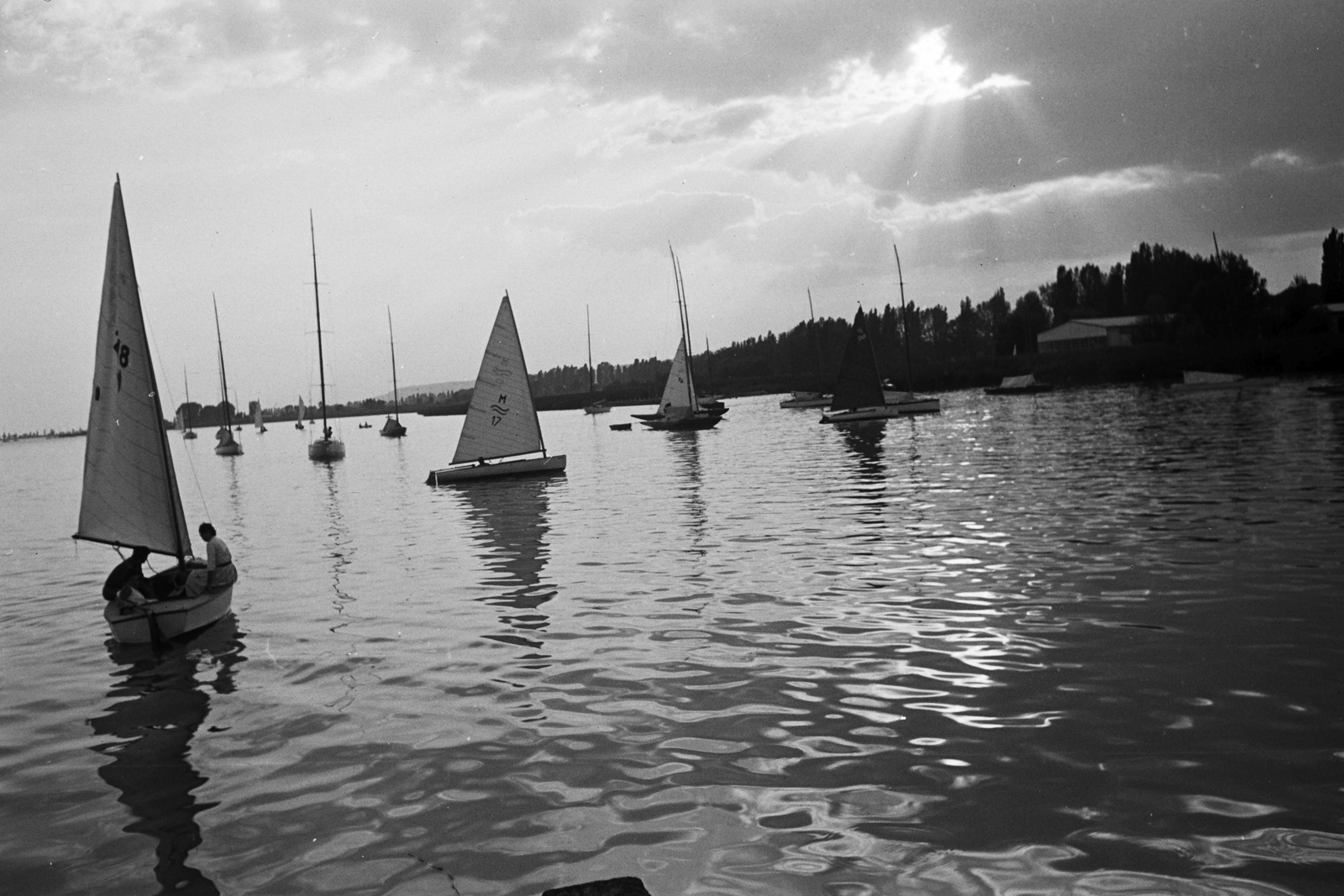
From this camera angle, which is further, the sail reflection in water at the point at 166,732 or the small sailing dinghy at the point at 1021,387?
the small sailing dinghy at the point at 1021,387

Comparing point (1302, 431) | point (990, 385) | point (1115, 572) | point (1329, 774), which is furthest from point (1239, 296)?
point (1329, 774)

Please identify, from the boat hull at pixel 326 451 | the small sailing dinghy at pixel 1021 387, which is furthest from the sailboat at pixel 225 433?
the small sailing dinghy at pixel 1021 387

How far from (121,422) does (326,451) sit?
61007 mm

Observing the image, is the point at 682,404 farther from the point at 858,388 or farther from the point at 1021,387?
the point at 1021,387

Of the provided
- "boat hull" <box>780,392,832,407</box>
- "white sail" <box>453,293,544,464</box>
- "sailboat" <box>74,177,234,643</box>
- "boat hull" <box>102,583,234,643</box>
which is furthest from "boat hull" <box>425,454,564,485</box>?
"boat hull" <box>780,392,832,407</box>

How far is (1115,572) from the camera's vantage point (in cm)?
1639

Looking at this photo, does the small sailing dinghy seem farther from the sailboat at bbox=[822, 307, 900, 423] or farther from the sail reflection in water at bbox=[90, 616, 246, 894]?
the sail reflection in water at bbox=[90, 616, 246, 894]

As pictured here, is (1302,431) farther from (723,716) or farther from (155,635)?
(155,635)

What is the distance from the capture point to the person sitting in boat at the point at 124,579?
51.9 ft

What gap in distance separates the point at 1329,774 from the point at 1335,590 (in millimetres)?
7441

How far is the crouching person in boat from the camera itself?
16422mm

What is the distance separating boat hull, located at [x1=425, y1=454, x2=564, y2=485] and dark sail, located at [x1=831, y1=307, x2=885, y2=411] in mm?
32684

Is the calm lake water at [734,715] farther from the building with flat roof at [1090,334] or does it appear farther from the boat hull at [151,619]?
the building with flat roof at [1090,334]

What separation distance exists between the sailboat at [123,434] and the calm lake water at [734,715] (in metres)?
1.86
